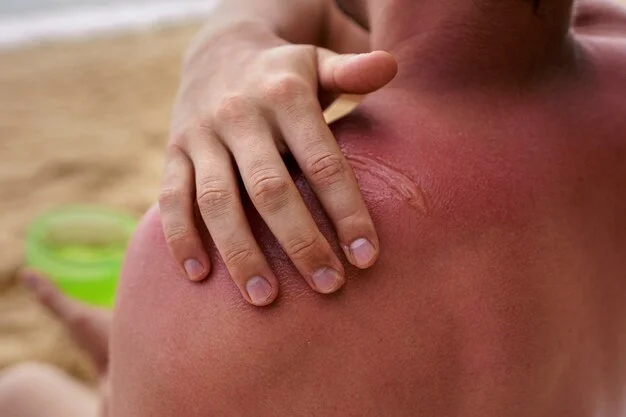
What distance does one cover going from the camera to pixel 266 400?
0.52 m

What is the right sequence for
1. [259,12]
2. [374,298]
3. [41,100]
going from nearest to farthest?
[374,298], [259,12], [41,100]

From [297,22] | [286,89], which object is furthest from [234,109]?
[297,22]

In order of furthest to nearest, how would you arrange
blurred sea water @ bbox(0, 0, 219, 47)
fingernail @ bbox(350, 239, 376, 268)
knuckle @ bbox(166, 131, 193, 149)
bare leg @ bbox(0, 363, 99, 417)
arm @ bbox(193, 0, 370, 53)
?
blurred sea water @ bbox(0, 0, 219, 47), bare leg @ bbox(0, 363, 99, 417), arm @ bbox(193, 0, 370, 53), knuckle @ bbox(166, 131, 193, 149), fingernail @ bbox(350, 239, 376, 268)

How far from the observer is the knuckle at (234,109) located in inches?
22.7

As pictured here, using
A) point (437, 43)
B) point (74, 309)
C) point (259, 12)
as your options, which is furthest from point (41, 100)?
point (437, 43)

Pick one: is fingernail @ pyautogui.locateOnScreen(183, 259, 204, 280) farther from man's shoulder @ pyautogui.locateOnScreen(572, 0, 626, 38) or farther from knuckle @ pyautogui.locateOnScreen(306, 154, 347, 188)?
man's shoulder @ pyautogui.locateOnScreen(572, 0, 626, 38)

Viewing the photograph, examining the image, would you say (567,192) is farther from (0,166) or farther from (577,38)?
(0,166)

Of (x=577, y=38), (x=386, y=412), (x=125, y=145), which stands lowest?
(x=125, y=145)

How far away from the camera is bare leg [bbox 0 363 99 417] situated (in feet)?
3.22

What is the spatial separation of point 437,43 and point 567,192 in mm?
148

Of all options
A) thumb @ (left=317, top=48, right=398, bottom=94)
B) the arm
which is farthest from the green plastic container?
thumb @ (left=317, top=48, right=398, bottom=94)

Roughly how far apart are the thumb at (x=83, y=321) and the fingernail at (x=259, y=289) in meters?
0.60

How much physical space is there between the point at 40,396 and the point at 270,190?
0.64 meters

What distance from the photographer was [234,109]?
583mm
